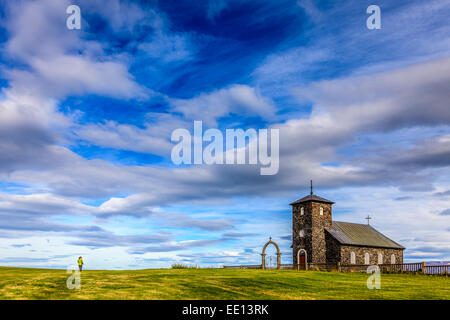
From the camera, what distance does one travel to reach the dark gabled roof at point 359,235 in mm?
53844

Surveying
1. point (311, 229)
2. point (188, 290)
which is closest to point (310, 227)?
point (311, 229)

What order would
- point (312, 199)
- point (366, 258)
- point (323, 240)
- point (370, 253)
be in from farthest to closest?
1. point (370, 253)
2. point (366, 258)
3. point (323, 240)
4. point (312, 199)

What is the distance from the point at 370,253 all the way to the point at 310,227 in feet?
33.3

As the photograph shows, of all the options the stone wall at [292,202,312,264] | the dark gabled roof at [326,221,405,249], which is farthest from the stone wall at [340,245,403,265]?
the stone wall at [292,202,312,264]

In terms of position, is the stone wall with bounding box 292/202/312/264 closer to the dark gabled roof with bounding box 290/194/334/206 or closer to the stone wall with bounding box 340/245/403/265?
the dark gabled roof with bounding box 290/194/334/206

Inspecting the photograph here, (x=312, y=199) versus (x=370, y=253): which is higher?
(x=312, y=199)

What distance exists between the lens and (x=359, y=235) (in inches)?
2263

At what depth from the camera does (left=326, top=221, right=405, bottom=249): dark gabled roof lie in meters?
53.8

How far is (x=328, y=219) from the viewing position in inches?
2153

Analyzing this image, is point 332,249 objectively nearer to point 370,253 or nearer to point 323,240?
point 323,240

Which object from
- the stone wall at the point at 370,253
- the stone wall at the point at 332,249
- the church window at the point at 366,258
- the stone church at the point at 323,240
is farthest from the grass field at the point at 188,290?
the church window at the point at 366,258

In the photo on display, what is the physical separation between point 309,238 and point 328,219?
13.3 ft

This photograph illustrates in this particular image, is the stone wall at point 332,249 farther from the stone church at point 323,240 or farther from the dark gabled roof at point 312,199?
the dark gabled roof at point 312,199
